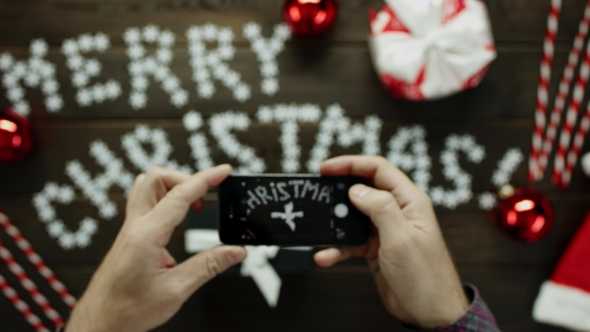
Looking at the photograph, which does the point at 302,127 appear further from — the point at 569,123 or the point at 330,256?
the point at 569,123

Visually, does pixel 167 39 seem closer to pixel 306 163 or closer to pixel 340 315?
pixel 306 163

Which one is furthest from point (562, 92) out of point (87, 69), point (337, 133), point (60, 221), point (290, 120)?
point (60, 221)

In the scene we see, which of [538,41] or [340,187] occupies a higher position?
[538,41]

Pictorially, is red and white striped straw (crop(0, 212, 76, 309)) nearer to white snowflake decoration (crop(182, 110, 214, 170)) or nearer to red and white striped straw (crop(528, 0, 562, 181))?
white snowflake decoration (crop(182, 110, 214, 170))

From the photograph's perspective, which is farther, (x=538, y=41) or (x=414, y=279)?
(x=538, y=41)

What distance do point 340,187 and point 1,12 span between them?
37.4 inches

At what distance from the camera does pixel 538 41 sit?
103cm

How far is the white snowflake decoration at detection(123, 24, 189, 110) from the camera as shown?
1.02 m

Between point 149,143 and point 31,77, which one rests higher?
point 31,77

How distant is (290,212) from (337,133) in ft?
1.04

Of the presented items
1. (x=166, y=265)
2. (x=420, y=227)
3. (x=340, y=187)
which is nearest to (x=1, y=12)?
(x=166, y=265)

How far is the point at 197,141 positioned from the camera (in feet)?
3.39

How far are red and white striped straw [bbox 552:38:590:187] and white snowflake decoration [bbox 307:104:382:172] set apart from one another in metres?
0.48

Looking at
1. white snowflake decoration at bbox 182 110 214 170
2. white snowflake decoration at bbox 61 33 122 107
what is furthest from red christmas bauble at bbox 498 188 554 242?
white snowflake decoration at bbox 61 33 122 107
